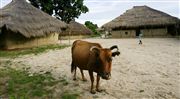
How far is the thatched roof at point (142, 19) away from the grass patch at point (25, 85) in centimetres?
2670

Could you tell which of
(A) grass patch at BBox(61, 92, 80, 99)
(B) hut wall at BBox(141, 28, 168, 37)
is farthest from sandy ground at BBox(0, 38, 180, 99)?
(B) hut wall at BBox(141, 28, 168, 37)

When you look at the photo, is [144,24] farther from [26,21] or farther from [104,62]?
[104,62]

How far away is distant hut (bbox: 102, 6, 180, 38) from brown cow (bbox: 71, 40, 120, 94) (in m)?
28.1

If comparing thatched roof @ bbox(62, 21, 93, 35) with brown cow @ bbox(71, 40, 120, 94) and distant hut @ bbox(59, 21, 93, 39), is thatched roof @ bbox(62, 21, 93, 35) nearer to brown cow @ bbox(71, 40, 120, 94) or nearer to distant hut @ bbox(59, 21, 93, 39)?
distant hut @ bbox(59, 21, 93, 39)

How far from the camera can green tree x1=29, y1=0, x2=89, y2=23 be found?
41969 mm

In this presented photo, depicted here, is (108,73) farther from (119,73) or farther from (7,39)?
(7,39)

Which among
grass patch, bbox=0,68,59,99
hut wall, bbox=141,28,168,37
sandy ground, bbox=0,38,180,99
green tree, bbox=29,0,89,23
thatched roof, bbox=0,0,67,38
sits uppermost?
green tree, bbox=29,0,89,23

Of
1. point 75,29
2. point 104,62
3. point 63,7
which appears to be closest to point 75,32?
point 75,29

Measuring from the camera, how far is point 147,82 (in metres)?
9.23

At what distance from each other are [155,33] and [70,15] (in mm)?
12815

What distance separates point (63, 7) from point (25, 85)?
33.6 meters

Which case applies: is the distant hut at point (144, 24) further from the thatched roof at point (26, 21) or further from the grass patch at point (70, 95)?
the grass patch at point (70, 95)

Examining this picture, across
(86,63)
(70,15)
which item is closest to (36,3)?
(70,15)

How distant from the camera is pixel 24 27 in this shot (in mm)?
23469
